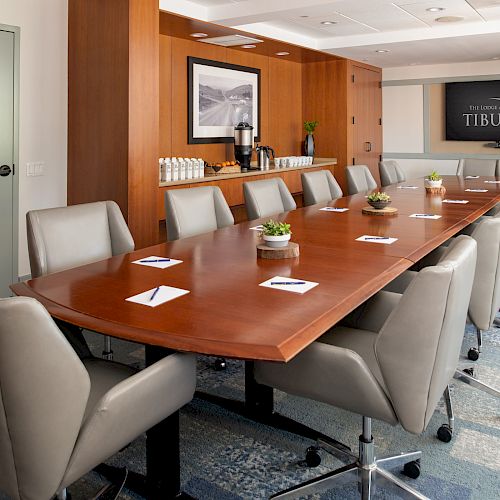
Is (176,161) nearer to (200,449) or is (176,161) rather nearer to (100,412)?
(200,449)

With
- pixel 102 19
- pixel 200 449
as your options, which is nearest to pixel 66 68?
pixel 102 19

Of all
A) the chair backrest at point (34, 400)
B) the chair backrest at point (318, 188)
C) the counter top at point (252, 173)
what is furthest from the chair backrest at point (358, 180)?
the chair backrest at point (34, 400)

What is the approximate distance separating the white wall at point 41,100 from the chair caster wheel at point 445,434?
3442 millimetres

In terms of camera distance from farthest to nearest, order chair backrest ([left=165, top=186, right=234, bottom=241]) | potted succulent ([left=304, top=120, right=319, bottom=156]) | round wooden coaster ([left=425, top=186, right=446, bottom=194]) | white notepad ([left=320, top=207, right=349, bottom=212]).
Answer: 1. potted succulent ([left=304, top=120, right=319, bottom=156])
2. round wooden coaster ([left=425, top=186, right=446, bottom=194])
3. white notepad ([left=320, top=207, right=349, bottom=212])
4. chair backrest ([left=165, top=186, right=234, bottom=241])

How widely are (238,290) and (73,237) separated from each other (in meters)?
1.13

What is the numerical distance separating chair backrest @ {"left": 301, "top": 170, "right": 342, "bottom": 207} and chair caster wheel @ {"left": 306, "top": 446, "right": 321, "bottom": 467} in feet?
9.15

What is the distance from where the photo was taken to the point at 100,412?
1434mm

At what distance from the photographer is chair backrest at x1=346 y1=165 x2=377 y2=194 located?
5.64 metres

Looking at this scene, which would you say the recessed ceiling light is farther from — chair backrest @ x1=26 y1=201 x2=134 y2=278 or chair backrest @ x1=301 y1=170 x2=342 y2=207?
chair backrest @ x1=26 y1=201 x2=134 y2=278

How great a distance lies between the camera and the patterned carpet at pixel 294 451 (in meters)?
2.03

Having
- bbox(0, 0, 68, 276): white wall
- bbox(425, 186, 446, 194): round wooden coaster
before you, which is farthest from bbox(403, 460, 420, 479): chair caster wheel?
bbox(0, 0, 68, 276): white wall

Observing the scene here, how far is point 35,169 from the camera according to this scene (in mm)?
4609

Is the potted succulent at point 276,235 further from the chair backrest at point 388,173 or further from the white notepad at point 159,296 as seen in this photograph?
the chair backrest at point 388,173

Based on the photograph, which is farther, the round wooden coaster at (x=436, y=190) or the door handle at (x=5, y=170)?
the round wooden coaster at (x=436, y=190)
